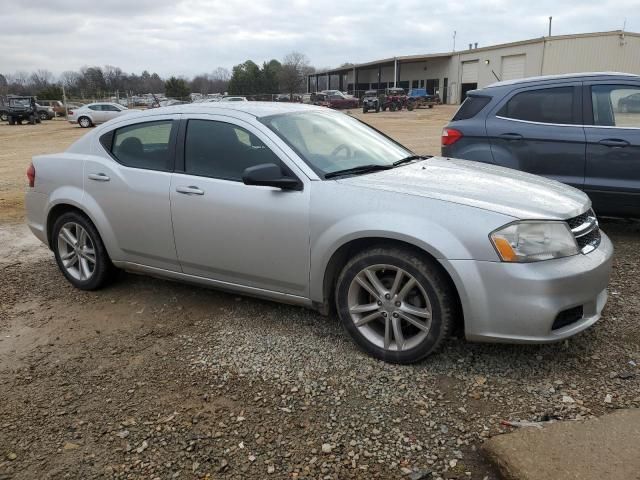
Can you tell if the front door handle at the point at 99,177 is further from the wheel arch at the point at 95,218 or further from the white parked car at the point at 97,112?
the white parked car at the point at 97,112

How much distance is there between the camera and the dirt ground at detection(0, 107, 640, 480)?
8.31 feet

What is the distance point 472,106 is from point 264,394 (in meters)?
4.42

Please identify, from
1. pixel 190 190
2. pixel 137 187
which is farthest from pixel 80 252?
pixel 190 190

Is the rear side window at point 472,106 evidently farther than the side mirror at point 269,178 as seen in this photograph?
Yes

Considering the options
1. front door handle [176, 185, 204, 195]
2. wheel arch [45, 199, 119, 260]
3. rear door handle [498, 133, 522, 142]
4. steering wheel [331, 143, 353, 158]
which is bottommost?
wheel arch [45, 199, 119, 260]

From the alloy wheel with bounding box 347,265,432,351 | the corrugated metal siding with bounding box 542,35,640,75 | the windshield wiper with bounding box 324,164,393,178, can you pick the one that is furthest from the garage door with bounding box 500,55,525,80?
the alloy wheel with bounding box 347,265,432,351

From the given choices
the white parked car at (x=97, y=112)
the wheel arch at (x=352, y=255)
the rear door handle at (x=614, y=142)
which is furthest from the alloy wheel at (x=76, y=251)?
the white parked car at (x=97, y=112)

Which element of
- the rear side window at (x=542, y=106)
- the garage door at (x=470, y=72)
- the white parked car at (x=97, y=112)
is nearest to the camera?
the rear side window at (x=542, y=106)

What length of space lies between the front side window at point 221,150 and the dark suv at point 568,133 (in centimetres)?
305

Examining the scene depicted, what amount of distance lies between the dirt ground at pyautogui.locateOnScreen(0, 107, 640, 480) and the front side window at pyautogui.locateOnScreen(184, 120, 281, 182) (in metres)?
1.11

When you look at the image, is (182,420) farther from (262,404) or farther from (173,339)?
(173,339)

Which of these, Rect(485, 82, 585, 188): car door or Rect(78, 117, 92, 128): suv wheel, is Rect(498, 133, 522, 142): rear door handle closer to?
Rect(485, 82, 585, 188): car door

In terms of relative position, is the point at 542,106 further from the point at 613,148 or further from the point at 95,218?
the point at 95,218

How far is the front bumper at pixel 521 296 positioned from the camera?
9.36ft
